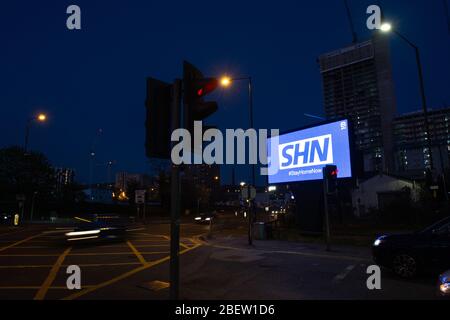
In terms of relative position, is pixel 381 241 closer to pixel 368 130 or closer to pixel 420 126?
pixel 420 126

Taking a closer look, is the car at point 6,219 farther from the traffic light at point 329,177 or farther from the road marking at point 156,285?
the road marking at point 156,285

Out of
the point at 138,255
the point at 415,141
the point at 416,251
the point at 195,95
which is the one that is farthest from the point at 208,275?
the point at 415,141

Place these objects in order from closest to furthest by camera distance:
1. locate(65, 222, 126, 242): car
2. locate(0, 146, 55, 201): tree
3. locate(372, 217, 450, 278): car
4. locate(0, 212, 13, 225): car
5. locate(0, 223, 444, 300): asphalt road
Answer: locate(0, 223, 444, 300): asphalt road
locate(372, 217, 450, 278): car
locate(65, 222, 126, 242): car
locate(0, 212, 13, 225): car
locate(0, 146, 55, 201): tree

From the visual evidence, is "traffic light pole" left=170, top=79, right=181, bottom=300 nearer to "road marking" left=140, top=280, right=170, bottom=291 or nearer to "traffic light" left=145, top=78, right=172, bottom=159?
"traffic light" left=145, top=78, right=172, bottom=159

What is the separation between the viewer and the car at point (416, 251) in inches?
320

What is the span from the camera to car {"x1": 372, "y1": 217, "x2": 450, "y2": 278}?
8.13 meters

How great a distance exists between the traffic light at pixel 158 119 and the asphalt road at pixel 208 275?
11.6 feet

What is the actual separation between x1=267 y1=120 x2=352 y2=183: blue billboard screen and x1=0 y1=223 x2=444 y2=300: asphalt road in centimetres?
459

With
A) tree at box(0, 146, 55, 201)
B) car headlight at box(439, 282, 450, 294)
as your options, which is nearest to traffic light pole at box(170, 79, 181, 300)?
car headlight at box(439, 282, 450, 294)

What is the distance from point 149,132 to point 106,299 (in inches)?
153

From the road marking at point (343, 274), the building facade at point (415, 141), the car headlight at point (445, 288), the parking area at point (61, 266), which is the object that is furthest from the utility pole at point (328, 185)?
the building facade at point (415, 141)

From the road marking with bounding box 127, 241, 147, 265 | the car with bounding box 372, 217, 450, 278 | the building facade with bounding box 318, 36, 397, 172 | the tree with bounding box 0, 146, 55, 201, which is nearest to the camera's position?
the car with bounding box 372, 217, 450, 278

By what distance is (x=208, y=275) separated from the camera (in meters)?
9.17
